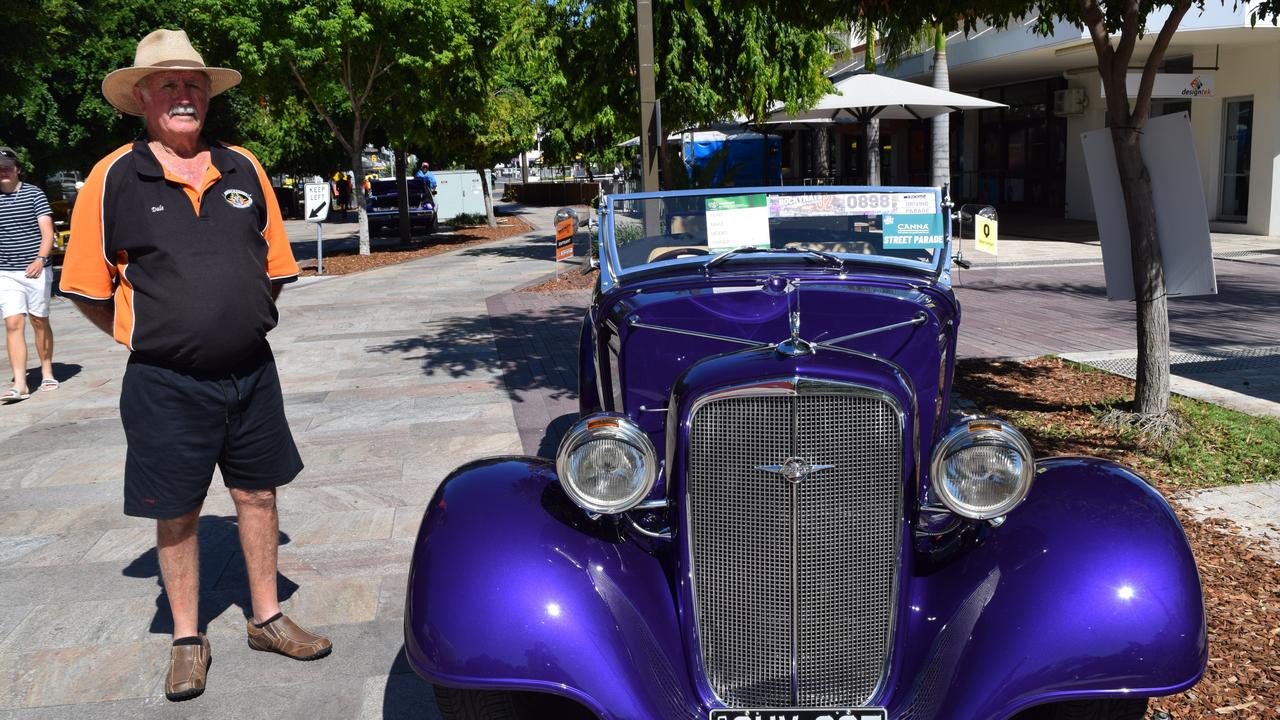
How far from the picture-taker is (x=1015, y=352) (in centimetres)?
893

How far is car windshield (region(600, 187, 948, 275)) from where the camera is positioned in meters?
4.02

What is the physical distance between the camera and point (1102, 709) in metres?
2.68

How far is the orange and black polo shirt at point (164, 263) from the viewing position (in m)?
3.39

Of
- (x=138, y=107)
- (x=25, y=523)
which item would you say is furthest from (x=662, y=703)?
(x=25, y=523)

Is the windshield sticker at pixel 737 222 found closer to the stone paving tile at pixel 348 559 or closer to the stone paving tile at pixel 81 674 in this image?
the stone paving tile at pixel 348 559

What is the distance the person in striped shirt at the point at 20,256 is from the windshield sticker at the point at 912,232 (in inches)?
262

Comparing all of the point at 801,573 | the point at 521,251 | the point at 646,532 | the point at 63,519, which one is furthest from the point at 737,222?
the point at 521,251

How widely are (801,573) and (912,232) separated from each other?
1866 millimetres

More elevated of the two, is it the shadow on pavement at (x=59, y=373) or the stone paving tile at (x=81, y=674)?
the shadow on pavement at (x=59, y=373)

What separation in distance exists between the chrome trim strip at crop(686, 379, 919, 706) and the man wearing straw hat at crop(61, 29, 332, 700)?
1698 mm

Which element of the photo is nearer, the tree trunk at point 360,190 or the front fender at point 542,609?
the front fender at point 542,609

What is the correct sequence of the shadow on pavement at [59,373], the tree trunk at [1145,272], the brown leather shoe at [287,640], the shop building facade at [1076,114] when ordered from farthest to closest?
the shop building facade at [1076,114] < the shadow on pavement at [59,373] < the tree trunk at [1145,272] < the brown leather shoe at [287,640]

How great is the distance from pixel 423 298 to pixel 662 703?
12.3 meters

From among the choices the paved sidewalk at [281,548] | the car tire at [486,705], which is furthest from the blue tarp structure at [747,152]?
the car tire at [486,705]
